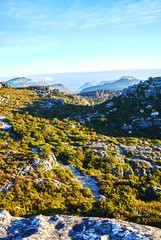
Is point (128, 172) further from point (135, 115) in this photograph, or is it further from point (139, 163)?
point (135, 115)

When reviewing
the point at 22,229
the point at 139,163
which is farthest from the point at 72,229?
the point at 139,163

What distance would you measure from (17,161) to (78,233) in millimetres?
9696

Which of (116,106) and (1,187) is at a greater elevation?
(116,106)

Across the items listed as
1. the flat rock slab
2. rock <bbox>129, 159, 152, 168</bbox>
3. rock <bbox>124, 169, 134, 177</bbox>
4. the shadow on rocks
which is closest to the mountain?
rock <bbox>129, 159, 152, 168</bbox>

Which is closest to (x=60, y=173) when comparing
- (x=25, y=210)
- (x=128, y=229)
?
(x=25, y=210)

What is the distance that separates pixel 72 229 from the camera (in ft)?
20.9

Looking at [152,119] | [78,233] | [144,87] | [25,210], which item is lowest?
[25,210]

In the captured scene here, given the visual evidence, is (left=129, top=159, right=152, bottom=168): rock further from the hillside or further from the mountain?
the mountain

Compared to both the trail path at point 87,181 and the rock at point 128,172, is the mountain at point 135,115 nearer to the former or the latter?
the rock at point 128,172

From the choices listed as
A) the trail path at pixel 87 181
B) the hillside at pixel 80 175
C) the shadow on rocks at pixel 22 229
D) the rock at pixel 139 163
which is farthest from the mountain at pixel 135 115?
the shadow on rocks at pixel 22 229

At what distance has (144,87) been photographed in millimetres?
44219

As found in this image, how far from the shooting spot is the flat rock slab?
569cm

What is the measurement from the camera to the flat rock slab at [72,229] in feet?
18.7

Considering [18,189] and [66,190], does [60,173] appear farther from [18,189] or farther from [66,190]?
[18,189]
